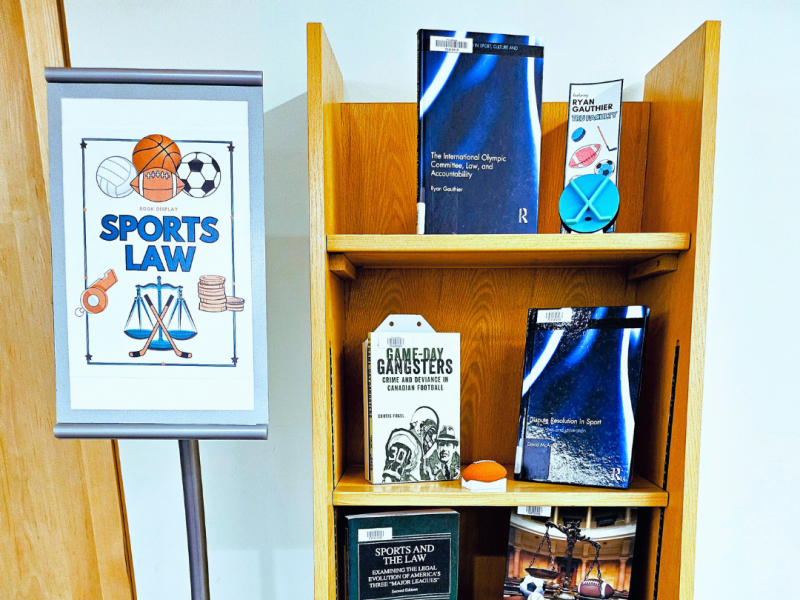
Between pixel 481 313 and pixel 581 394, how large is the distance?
285mm

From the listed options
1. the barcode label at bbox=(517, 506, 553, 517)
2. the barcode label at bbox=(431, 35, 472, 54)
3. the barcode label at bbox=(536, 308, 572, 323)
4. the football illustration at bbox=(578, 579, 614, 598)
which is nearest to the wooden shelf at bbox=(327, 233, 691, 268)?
the barcode label at bbox=(536, 308, 572, 323)

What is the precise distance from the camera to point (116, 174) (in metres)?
0.89

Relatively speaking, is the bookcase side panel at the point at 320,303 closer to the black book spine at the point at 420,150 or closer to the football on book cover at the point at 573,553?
the black book spine at the point at 420,150

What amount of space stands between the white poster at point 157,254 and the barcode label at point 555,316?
54 cm

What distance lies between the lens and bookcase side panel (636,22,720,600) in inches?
33.8

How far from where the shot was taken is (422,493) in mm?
921

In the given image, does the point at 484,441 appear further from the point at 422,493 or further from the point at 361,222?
the point at 361,222

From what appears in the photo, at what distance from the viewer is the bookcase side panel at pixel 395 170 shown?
3.67 feet

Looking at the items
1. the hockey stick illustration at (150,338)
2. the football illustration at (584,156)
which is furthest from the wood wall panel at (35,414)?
the football illustration at (584,156)

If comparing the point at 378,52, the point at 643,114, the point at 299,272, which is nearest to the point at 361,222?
the point at 299,272

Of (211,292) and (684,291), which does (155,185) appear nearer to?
(211,292)

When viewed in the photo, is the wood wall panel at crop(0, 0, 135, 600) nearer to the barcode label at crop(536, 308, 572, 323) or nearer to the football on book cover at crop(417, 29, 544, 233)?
the football on book cover at crop(417, 29, 544, 233)

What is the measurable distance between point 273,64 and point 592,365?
3.20 feet

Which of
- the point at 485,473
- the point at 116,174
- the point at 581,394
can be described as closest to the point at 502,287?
the point at 581,394
